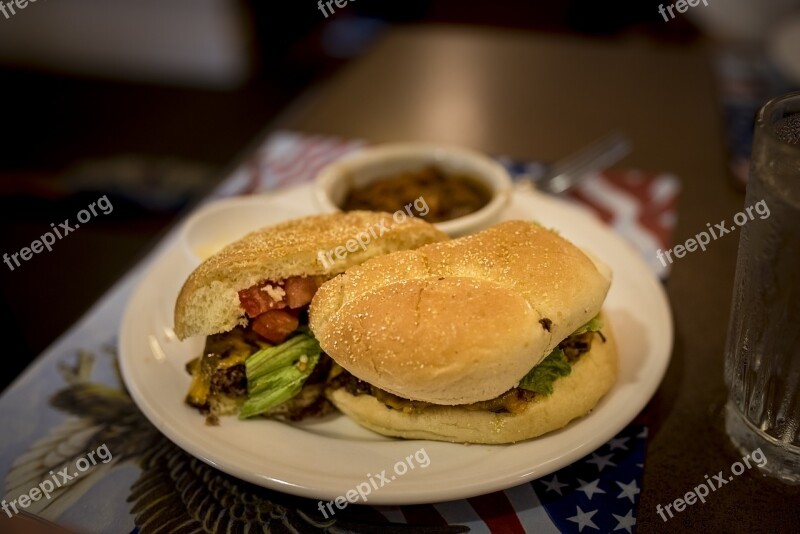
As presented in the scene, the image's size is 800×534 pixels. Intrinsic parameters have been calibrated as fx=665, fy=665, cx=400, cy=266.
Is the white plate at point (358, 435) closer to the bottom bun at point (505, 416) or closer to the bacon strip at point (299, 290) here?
the bottom bun at point (505, 416)

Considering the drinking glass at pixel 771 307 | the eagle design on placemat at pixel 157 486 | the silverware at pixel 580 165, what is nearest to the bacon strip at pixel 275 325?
the eagle design on placemat at pixel 157 486

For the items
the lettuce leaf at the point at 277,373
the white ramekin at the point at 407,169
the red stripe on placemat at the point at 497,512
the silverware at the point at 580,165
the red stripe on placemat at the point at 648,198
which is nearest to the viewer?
the red stripe on placemat at the point at 497,512

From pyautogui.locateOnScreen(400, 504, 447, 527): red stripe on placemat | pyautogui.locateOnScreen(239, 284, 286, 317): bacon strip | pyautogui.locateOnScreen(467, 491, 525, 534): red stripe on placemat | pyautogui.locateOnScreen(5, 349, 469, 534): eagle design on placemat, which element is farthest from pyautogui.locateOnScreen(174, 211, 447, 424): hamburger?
pyautogui.locateOnScreen(467, 491, 525, 534): red stripe on placemat

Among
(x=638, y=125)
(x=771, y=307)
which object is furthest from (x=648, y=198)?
(x=771, y=307)

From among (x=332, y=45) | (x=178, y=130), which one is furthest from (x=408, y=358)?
(x=332, y=45)

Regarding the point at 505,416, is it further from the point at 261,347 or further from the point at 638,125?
the point at 638,125

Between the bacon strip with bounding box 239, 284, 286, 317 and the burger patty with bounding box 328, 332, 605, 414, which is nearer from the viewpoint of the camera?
the burger patty with bounding box 328, 332, 605, 414

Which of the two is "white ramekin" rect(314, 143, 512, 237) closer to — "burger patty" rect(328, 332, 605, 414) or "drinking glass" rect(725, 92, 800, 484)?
"burger patty" rect(328, 332, 605, 414)
